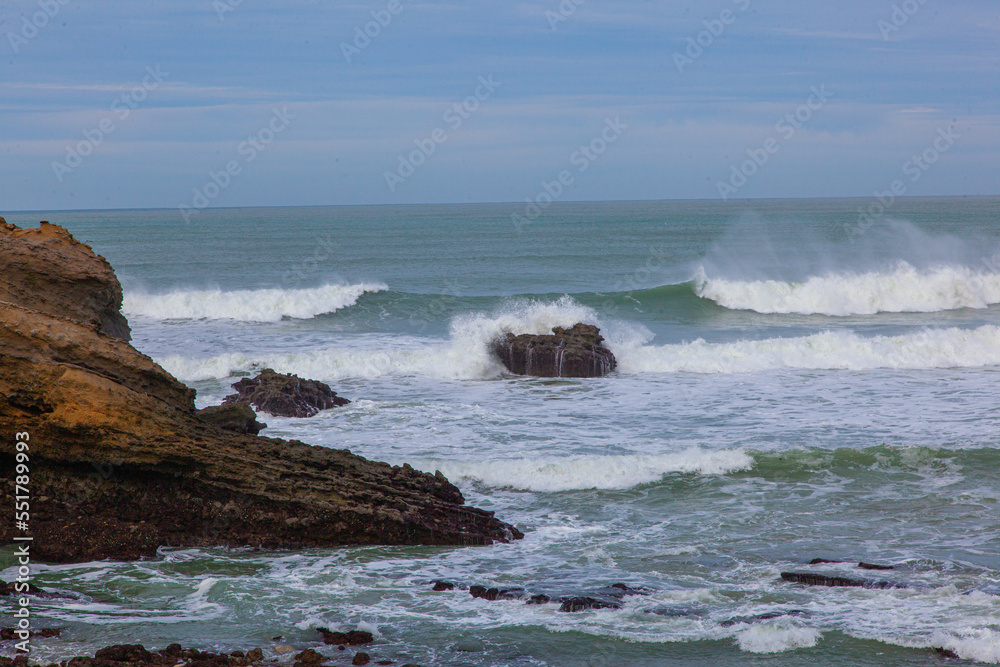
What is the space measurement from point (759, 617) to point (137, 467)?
17.5 feet

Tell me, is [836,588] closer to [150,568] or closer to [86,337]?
[150,568]

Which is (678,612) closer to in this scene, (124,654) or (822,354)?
(124,654)

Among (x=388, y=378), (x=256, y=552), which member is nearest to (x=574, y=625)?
(x=256, y=552)

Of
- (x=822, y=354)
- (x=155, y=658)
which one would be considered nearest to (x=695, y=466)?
(x=155, y=658)

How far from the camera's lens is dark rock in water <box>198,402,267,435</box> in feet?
28.2

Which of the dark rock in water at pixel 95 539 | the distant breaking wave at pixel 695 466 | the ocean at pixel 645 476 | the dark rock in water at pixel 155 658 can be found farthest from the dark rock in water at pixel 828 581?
the dark rock in water at pixel 95 539

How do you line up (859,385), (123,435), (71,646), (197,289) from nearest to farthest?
(71,646) → (123,435) → (859,385) → (197,289)

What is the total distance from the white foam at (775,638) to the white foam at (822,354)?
38.2ft

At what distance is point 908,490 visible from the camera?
32.7 feet

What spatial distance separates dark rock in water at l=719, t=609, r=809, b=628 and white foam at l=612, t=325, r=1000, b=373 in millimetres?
11301

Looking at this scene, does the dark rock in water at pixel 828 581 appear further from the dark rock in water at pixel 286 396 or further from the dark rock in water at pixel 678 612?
the dark rock in water at pixel 286 396

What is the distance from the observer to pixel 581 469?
10.5 meters

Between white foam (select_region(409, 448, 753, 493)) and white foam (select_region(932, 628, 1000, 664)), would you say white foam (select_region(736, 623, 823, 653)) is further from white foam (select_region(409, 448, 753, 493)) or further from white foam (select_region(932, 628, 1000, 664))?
white foam (select_region(409, 448, 753, 493))

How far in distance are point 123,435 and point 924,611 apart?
6.66m
